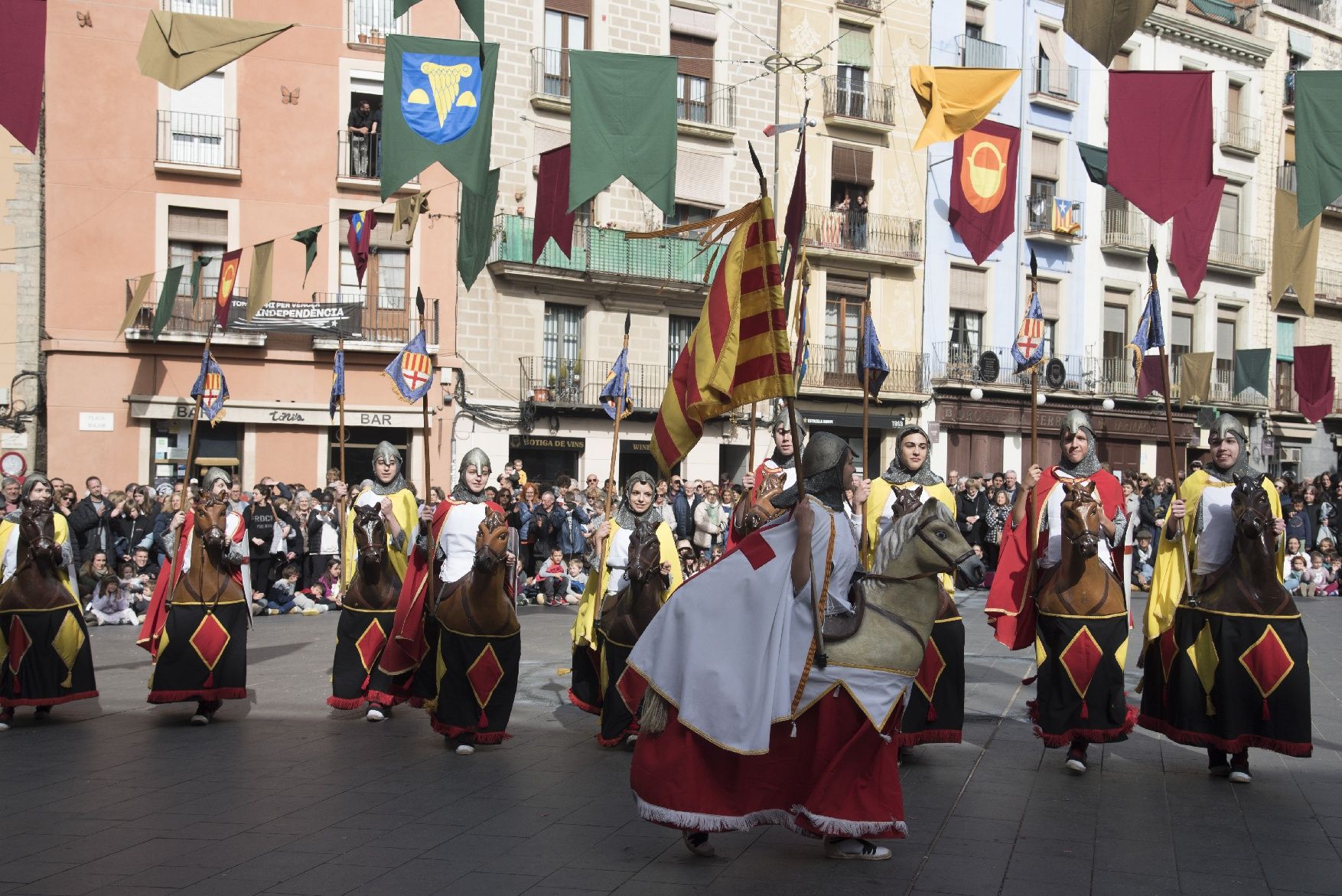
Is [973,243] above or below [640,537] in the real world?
above

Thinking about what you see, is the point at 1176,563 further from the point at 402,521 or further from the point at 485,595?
the point at 402,521

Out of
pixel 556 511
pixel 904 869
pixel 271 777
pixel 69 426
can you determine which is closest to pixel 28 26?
pixel 271 777

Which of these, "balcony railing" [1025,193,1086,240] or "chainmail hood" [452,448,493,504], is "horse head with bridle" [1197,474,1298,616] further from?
"balcony railing" [1025,193,1086,240]

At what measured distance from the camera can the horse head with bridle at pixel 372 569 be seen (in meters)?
10.1

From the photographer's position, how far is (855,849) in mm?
6336

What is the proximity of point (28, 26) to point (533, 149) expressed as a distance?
65.9ft

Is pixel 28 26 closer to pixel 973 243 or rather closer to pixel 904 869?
pixel 904 869

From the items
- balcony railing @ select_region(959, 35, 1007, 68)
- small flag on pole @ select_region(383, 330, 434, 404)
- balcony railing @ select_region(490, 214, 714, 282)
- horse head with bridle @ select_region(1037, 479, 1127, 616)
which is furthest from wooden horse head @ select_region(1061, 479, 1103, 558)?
balcony railing @ select_region(959, 35, 1007, 68)

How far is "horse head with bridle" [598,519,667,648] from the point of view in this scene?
9.27 m

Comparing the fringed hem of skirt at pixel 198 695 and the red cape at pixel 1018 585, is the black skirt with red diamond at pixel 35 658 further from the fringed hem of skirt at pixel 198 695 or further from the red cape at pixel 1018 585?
the red cape at pixel 1018 585

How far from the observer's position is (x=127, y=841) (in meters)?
6.59

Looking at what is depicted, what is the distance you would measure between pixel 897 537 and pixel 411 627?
15.9 ft

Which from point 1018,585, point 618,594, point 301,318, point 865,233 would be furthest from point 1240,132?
point 618,594

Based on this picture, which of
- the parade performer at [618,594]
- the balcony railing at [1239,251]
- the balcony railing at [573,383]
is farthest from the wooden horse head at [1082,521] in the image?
the balcony railing at [1239,251]
